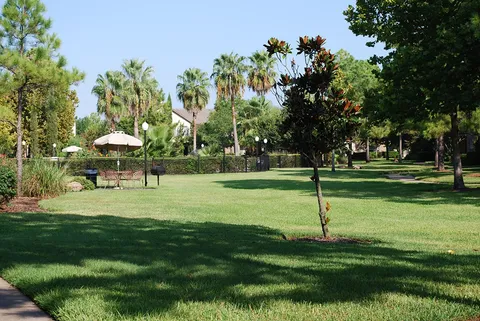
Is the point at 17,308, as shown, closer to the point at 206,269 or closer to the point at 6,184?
the point at 206,269

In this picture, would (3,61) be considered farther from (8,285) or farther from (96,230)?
(8,285)

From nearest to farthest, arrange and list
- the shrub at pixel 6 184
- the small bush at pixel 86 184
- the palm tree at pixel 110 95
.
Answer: the shrub at pixel 6 184 < the small bush at pixel 86 184 < the palm tree at pixel 110 95

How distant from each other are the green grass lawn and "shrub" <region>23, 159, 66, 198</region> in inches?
261

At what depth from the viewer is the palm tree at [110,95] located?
65.1 m

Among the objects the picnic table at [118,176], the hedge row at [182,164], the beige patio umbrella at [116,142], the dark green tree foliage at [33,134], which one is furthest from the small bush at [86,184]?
the dark green tree foliage at [33,134]

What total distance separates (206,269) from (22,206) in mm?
11032

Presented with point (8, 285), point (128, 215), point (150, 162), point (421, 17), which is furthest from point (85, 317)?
point (150, 162)

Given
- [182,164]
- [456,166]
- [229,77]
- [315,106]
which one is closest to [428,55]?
[456,166]

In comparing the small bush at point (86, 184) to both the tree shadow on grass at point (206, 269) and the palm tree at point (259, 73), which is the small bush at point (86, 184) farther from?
the palm tree at point (259, 73)

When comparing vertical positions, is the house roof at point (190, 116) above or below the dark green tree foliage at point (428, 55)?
above

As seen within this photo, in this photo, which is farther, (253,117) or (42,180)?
(253,117)

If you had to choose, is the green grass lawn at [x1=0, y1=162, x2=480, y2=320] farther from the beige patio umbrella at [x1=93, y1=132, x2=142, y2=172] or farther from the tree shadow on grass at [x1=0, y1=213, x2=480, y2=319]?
the beige patio umbrella at [x1=93, y1=132, x2=142, y2=172]

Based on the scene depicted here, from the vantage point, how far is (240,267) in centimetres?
662

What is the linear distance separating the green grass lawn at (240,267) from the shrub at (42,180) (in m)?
6.63
